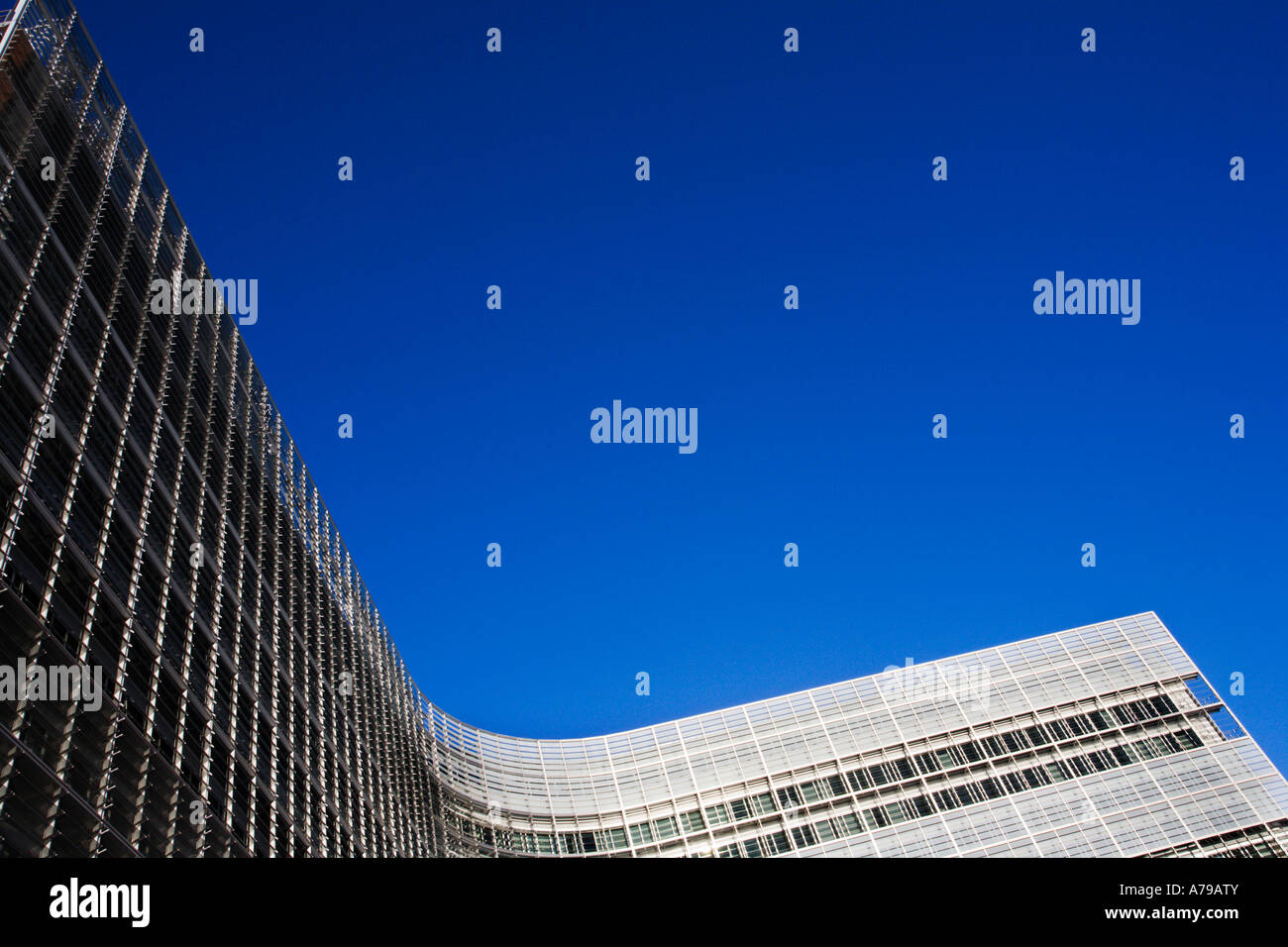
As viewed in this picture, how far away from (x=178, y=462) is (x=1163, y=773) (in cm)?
6348

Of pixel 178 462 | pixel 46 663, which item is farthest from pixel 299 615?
pixel 46 663

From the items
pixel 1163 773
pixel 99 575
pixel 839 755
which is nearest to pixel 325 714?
pixel 99 575

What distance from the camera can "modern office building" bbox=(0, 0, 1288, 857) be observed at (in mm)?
22516

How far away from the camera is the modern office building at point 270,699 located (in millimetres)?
22516

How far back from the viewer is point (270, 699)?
3603cm

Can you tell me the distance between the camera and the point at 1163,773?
64625 mm

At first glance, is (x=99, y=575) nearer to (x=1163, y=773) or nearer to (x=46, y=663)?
(x=46, y=663)

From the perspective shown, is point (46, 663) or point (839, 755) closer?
point (46, 663)
